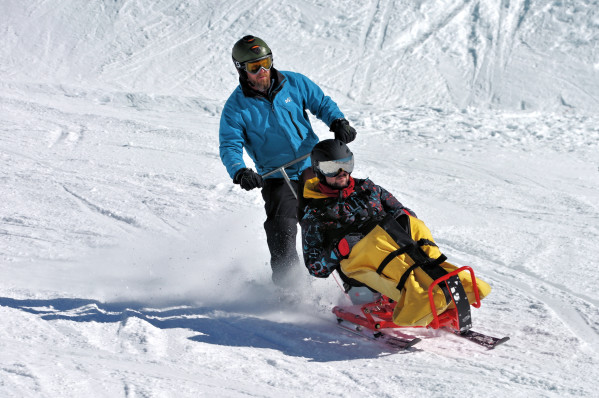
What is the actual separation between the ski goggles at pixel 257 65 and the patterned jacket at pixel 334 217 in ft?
3.40

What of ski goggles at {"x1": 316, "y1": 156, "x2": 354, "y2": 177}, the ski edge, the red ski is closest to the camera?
the red ski

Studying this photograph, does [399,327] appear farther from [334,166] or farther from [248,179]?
[248,179]

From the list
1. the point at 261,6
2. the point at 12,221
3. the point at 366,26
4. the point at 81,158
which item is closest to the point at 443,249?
the point at 12,221

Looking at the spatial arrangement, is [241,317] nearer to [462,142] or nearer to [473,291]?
[473,291]

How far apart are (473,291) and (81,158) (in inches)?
272

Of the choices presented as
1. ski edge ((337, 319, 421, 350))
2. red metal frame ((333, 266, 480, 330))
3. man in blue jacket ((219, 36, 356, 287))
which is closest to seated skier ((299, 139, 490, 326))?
red metal frame ((333, 266, 480, 330))

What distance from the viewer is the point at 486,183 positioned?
859 centimetres

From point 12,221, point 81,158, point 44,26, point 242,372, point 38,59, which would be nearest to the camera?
point 242,372

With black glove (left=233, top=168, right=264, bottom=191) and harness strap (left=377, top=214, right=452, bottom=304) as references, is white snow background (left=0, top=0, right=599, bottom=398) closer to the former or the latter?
harness strap (left=377, top=214, right=452, bottom=304)

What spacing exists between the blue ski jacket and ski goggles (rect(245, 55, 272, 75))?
14 centimetres

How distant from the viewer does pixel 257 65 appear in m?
5.22

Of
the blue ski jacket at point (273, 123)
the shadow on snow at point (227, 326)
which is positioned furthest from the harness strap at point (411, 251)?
the blue ski jacket at point (273, 123)

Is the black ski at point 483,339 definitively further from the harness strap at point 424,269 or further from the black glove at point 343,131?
the black glove at point 343,131

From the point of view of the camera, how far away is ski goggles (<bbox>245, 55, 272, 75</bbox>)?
5.21m
